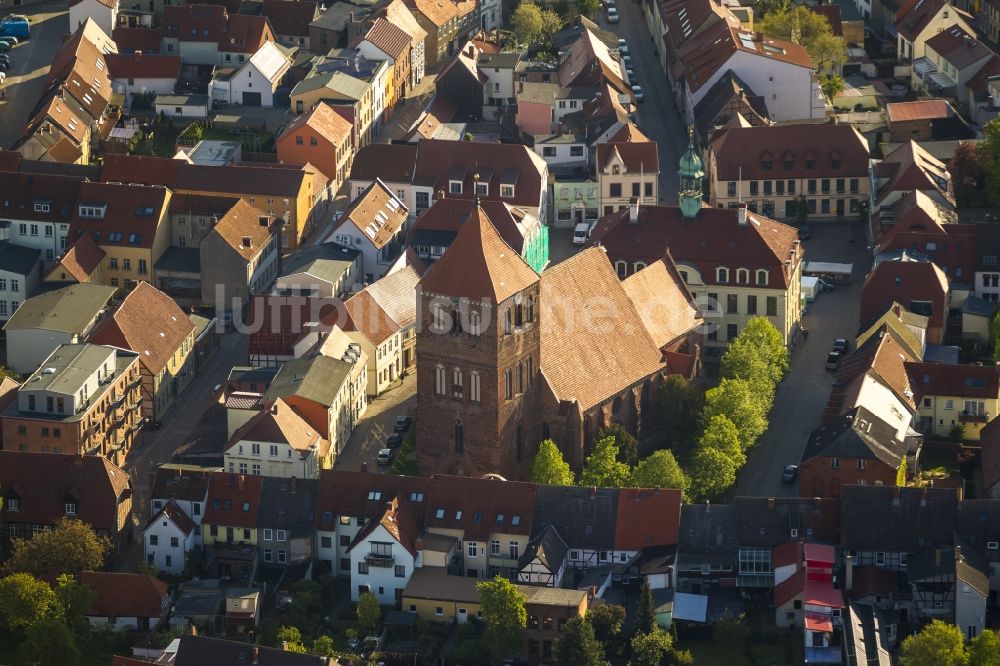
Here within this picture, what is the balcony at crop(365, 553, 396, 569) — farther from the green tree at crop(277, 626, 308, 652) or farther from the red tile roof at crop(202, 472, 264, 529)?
the red tile roof at crop(202, 472, 264, 529)

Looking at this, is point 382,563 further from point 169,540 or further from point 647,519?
point 647,519

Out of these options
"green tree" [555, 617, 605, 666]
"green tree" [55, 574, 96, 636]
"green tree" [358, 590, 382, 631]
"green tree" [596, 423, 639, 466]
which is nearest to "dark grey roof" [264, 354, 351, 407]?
"green tree" [596, 423, 639, 466]

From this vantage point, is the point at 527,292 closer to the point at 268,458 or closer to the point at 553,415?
the point at 553,415

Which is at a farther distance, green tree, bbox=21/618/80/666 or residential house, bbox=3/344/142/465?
residential house, bbox=3/344/142/465

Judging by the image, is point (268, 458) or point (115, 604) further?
point (268, 458)

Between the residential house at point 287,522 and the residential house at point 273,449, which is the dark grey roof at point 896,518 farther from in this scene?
the residential house at point 273,449

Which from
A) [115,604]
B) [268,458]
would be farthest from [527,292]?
[115,604]
